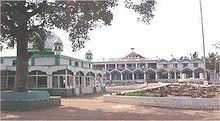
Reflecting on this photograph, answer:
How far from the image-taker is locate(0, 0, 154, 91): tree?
17266 millimetres

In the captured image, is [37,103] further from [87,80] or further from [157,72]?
[157,72]

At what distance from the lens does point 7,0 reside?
56.2ft

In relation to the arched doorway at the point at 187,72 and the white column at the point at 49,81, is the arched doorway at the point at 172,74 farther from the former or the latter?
the white column at the point at 49,81

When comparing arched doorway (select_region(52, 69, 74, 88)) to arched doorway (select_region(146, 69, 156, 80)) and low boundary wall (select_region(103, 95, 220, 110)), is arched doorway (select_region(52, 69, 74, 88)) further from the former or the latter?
arched doorway (select_region(146, 69, 156, 80))

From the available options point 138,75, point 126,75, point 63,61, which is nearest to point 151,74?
point 138,75

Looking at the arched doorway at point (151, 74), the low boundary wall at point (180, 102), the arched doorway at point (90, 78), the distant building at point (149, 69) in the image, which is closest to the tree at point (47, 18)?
the low boundary wall at point (180, 102)

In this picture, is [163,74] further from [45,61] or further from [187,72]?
[45,61]

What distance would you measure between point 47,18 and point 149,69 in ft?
222

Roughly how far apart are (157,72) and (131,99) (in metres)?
63.9

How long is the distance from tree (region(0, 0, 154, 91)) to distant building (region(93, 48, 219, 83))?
62.4 meters

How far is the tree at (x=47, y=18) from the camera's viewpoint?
17.3 meters

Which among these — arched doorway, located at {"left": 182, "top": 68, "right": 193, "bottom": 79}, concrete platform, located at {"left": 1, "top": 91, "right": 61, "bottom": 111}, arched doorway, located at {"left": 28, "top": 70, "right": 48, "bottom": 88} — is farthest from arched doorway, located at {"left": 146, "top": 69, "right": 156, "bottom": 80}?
concrete platform, located at {"left": 1, "top": 91, "right": 61, "bottom": 111}

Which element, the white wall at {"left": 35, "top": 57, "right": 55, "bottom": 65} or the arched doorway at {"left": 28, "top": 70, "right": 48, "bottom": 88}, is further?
the white wall at {"left": 35, "top": 57, "right": 55, "bottom": 65}

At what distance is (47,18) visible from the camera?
62.6ft
